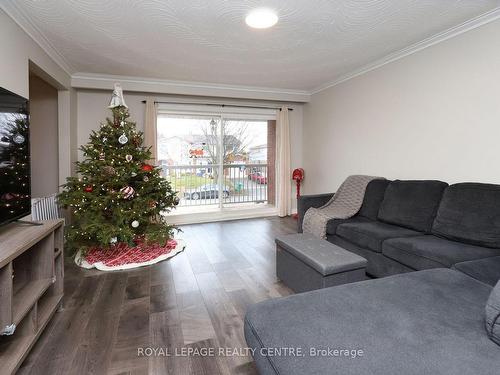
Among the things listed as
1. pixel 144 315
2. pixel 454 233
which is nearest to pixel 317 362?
pixel 144 315

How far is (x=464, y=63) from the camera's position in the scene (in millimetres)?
2611

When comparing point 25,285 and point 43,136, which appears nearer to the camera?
point 25,285

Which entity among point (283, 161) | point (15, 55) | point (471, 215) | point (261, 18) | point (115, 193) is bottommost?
point (471, 215)

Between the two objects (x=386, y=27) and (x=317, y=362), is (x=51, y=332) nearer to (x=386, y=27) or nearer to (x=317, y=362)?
(x=317, y=362)

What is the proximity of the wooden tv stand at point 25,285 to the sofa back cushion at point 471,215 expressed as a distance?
3017 millimetres

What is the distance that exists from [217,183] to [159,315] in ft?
11.2

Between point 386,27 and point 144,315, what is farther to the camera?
point 386,27

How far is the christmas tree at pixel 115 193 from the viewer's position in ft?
9.93

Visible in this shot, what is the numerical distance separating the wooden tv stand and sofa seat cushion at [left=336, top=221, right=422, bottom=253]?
255 cm

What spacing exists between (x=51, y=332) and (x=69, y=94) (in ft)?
10.8

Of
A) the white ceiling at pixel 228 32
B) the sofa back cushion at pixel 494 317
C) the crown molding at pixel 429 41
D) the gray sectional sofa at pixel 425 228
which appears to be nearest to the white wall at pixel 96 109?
the white ceiling at pixel 228 32

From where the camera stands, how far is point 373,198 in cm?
326

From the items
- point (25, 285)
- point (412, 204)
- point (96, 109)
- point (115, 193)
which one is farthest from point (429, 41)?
point (96, 109)

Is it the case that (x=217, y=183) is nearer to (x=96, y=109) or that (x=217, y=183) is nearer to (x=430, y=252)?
(x=96, y=109)
